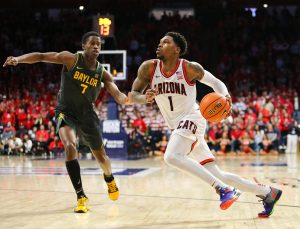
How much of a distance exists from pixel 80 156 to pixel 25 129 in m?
2.78

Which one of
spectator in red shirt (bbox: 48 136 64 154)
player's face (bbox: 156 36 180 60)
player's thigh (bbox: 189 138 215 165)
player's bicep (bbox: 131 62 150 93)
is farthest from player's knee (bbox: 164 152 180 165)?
spectator in red shirt (bbox: 48 136 64 154)

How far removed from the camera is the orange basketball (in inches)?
186

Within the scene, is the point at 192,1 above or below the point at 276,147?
above

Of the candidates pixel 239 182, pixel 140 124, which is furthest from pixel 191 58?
pixel 239 182

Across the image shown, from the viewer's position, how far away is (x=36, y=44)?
846 inches

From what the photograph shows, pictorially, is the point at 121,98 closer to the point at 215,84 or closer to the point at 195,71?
the point at 195,71

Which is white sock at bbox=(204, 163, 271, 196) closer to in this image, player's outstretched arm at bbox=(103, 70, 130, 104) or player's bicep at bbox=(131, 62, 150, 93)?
player's bicep at bbox=(131, 62, 150, 93)

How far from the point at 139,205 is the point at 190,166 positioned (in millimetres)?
1051

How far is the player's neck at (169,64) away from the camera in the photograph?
4957 millimetres

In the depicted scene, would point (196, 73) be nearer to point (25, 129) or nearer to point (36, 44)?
point (25, 129)

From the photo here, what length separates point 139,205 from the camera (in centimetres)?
541

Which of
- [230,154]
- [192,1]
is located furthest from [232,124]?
[192,1]

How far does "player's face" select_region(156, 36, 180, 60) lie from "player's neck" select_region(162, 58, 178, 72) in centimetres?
Answer: 5

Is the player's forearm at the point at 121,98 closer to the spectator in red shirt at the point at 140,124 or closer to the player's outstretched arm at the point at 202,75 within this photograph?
the player's outstretched arm at the point at 202,75
